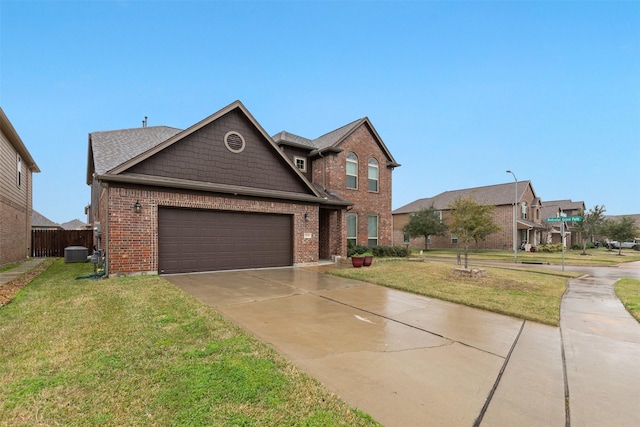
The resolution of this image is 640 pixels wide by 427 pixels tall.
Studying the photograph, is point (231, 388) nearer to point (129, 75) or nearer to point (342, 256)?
point (342, 256)

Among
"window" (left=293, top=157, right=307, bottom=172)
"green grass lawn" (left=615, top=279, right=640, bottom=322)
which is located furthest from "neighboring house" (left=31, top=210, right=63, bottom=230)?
"green grass lawn" (left=615, top=279, right=640, bottom=322)

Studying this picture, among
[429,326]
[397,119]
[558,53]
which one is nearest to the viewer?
[429,326]

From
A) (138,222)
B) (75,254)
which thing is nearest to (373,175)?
(138,222)

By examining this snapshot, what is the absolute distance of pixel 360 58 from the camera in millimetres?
21297

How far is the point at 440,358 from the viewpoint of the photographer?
3928 mm

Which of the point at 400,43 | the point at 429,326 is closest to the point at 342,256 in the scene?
the point at 429,326

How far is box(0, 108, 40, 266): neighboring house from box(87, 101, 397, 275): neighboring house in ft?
13.9

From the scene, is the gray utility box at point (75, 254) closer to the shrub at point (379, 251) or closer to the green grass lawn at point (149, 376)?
the green grass lawn at point (149, 376)

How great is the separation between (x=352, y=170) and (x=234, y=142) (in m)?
7.98

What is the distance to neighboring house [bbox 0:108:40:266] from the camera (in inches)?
525

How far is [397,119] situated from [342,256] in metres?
23.3

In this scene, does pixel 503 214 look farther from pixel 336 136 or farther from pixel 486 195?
pixel 336 136

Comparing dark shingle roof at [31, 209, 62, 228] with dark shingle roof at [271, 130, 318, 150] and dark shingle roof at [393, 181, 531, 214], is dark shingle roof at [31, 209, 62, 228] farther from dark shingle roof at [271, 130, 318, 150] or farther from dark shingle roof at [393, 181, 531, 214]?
dark shingle roof at [393, 181, 531, 214]

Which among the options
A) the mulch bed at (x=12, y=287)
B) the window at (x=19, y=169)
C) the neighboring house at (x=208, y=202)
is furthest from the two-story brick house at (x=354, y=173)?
the window at (x=19, y=169)
